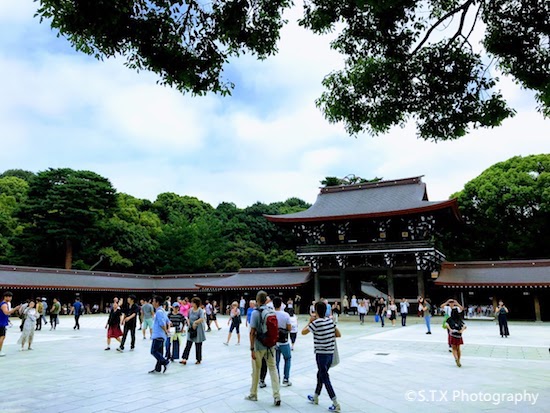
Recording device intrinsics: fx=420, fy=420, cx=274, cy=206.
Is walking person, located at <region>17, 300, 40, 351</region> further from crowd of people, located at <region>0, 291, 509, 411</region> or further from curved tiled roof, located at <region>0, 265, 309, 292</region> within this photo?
curved tiled roof, located at <region>0, 265, 309, 292</region>

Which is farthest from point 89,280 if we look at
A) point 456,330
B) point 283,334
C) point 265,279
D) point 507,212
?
point 507,212

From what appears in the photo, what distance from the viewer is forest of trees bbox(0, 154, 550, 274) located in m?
37.1

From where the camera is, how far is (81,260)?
43594mm

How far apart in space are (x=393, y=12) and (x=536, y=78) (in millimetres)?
2613

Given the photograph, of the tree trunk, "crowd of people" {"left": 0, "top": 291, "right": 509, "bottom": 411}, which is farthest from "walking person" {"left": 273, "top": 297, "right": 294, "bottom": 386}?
the tree trunk

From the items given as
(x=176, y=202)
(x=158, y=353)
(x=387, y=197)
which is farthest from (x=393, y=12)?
(x=176, y=202)

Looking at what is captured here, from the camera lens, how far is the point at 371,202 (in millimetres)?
33938

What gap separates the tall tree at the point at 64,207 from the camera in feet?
136

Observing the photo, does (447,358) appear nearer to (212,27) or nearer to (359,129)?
(359,129)

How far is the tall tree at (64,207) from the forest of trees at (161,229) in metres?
0.09

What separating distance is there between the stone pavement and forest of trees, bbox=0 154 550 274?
88.4 ft

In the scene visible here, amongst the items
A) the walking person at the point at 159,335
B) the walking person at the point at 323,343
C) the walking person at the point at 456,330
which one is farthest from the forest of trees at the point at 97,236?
the walking person at the point at 323,343

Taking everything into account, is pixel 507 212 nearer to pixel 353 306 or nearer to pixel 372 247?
pixel 372 247

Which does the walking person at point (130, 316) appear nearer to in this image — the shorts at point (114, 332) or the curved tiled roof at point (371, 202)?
the shorts at point (114, 332)
